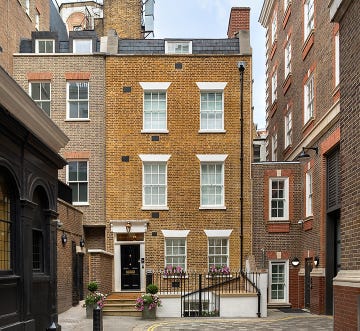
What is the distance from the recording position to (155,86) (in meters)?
22.3

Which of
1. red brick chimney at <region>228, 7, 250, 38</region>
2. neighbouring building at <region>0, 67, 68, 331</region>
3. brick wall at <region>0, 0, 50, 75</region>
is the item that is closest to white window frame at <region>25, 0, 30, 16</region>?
brick wall at <region>0, 0, 50, 75</region>

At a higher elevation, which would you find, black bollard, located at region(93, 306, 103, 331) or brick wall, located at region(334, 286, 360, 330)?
brick wall, located at region(334, 286, 360, 330)

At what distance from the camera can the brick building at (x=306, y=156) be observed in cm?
1795

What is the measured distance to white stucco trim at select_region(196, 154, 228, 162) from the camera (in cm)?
2211

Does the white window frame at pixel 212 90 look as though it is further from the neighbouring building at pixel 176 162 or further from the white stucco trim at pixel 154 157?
the white stucco trim at pixel 154 157

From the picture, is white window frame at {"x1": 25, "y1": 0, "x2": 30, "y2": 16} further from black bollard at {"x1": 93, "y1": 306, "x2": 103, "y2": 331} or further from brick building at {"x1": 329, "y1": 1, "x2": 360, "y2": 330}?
brick building at {"x1": 329, "y1": 1, "x2": 360, "y2": 330}

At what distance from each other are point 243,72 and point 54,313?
14.3 m

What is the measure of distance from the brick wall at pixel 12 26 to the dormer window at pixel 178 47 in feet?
22.9

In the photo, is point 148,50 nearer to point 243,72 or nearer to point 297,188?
point 243,72

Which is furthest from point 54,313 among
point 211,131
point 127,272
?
point 211,131

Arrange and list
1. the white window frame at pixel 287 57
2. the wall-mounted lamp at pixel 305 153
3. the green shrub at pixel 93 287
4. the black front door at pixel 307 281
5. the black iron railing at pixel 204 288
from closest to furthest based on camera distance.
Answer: the green shrub at pixel 93 287 < the black iron railing at pixel 204 288 < the wall-mounted lamp at pixel 305 153 < the black front door at pixel 307 281 < the white window frame at pixel 287 57

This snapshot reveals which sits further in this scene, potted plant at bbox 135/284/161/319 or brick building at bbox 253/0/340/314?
brick building at bbox 253/0/340/314

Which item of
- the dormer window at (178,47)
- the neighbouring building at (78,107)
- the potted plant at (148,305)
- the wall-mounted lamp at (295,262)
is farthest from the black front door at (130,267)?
the dormer window at (178,47)

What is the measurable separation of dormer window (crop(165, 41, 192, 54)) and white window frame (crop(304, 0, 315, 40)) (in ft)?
16.9
